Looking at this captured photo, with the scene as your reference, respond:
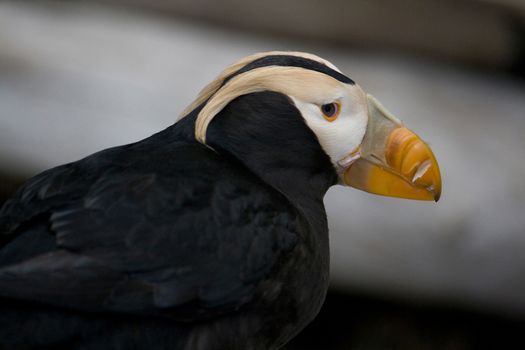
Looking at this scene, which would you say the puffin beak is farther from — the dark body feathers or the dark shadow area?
the dark shadow area

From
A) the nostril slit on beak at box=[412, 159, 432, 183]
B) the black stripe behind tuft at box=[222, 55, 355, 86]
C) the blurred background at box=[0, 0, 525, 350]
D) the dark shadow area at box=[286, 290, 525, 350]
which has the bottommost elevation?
the dark shadow area at box=[286, 290, 525, 350]

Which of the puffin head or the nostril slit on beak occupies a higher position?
the puffin head

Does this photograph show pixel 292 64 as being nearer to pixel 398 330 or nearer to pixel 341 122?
pixel 341 122

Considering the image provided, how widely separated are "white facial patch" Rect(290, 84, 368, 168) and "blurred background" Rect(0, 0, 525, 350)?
1244mm

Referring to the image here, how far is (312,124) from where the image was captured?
1748mm

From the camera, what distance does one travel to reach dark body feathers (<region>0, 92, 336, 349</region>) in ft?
5.00

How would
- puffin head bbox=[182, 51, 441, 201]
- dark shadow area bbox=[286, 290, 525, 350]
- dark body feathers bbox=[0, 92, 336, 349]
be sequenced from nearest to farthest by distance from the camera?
dark body feathers bbox=[0, 92, 336, 349], puffin head bbox=[182, 51, 441, 201], dark shadow area bbox=[286, 290, 525, 350]

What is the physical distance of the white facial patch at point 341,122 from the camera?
175 cm

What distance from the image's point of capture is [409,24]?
327 cm

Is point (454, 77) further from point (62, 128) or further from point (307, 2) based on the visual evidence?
point (62, 128)

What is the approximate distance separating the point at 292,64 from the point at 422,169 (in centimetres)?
28

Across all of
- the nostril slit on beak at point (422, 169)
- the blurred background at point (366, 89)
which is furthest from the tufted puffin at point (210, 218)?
the blurred background at point (366, 89)

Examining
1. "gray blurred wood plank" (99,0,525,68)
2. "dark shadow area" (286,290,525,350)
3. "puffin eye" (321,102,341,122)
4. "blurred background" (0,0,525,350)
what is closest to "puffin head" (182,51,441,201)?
"puffin eye" (321,102,341,122)

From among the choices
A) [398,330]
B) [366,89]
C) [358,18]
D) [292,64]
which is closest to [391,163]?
[292,64]
